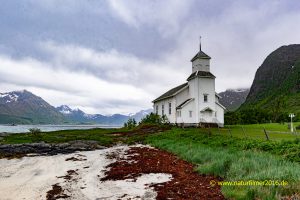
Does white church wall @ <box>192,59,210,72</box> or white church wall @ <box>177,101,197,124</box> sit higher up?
white church wall @ <box>192,59,210,72</box>

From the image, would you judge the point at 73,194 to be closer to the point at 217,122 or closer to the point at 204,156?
the point at 204,156

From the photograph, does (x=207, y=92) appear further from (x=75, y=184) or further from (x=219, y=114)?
(x=75, y=184)

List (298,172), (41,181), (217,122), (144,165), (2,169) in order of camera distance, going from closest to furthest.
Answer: (298,172) → (41,181) → (144,165) → (2,169) → (217,122)

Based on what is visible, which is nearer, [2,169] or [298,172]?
[298,172]

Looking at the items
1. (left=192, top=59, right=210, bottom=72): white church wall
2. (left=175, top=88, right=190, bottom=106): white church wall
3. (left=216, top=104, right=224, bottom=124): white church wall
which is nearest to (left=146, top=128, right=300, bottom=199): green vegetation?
(left=216, top=104, right=224, bottom=124): white church wall

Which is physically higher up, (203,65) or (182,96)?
(203,65)

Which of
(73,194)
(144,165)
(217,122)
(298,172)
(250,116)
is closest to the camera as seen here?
(298,172)

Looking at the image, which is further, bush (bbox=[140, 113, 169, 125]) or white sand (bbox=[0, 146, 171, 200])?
Result: bush (bbox=[140, 113, 169, 125])

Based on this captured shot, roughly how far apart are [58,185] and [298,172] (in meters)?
10.1

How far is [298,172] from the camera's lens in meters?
11.7

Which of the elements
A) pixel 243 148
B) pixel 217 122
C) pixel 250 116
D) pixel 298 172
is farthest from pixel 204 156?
pixel 250 116

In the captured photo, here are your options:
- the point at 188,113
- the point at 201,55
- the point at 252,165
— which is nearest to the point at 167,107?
the point at 188,113

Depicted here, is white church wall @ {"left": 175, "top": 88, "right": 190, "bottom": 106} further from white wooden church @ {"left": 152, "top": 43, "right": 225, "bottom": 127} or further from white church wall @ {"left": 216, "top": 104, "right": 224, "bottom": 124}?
white church wall @ {"left": 216, "top": 104, "right": 224, "bottom": 124}

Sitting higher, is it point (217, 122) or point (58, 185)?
point (217, 122)
